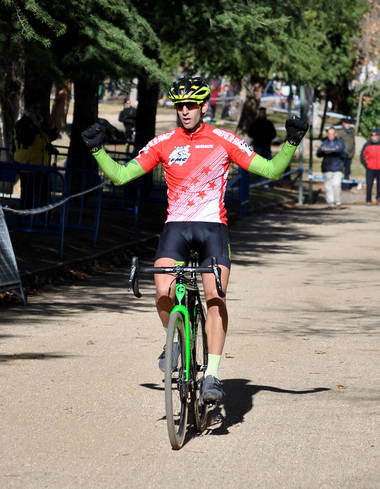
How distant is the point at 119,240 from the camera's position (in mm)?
18672

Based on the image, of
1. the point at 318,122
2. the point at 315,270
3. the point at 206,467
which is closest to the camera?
the point at 206,467

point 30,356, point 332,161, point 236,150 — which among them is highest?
point 236,150

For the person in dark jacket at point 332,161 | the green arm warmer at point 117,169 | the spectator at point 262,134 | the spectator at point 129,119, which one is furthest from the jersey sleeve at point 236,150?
the spectator at point 129,119

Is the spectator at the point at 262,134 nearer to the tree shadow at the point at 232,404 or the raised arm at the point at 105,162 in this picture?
the tree shadow at the point at 232,404

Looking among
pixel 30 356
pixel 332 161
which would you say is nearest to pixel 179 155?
pixel 30 356

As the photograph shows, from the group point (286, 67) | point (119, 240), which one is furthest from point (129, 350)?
point (286, 67)

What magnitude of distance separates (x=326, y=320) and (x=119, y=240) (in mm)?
7380

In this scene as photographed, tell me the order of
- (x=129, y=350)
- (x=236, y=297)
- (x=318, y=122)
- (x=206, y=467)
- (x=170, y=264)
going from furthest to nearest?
(x=318, y=122) < (x=236, y=297) < (x=129, y=350) < (x=170, y=264) < (x=206, y=467)

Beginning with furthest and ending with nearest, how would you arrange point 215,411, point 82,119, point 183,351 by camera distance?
point 82,119 < point 215,411 < point 183,351

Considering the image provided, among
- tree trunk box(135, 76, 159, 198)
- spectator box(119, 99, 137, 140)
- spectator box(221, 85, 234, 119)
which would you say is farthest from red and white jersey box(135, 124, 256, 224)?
spectator box(221, 85, 234, 119)

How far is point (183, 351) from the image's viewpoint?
6531 millimetres

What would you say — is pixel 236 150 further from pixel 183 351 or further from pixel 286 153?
pixel 183 351

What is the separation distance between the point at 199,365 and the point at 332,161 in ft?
74.3

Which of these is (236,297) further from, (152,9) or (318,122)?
(318,122)
